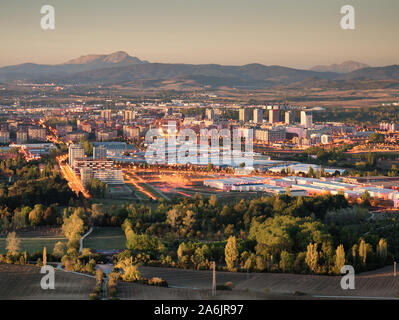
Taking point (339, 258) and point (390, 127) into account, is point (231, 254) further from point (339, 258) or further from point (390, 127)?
point (390, 127)

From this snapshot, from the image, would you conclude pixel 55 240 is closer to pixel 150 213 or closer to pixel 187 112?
pixel 150 213

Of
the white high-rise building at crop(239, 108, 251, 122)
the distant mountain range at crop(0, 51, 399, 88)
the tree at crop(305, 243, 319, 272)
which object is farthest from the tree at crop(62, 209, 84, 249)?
the distant mountain range at crop(0, 51, 399, 88)

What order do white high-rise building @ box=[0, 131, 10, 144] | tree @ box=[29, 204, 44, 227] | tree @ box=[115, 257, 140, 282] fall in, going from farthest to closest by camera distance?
white high-rise building @ box=[0, 131, 10, 144]
tree @ box=[29, 204, 44, 227]
tree @ box=[115, 257, 140, 282]

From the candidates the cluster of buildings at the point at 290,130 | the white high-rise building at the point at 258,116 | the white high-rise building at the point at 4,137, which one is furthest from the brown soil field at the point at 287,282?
the white high-rise building at the point at 258,116

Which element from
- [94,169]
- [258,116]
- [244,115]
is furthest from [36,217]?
[244,115]

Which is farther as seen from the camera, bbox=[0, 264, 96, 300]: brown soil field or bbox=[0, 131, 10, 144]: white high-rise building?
bbox=[0, 131, 10, 144]: white high-rise building

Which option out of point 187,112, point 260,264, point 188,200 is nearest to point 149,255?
point 260,264

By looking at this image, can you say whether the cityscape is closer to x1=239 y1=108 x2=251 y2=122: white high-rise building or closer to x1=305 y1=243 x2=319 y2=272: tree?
x1=305 y1=243 x2=319 y2=272: tree
